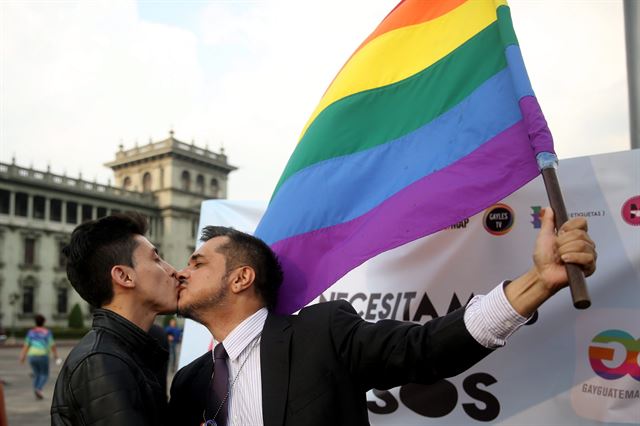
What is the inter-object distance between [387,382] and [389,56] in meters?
1.44

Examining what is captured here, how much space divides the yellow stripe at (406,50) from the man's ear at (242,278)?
0.76 m

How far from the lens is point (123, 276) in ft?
7.52

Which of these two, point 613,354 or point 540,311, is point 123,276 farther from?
point 613,354

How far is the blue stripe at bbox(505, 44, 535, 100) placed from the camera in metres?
2.06

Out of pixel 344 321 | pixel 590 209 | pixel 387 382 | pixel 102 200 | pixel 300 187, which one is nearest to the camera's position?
pixel 387 382

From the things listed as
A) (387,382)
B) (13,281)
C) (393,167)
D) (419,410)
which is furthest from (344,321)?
(13,281)

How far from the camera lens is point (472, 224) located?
3010mm

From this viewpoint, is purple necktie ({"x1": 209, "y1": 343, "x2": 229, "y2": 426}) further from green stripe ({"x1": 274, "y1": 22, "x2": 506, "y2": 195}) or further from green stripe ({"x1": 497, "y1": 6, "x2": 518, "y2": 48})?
green stripe ({"x1": 497, "y1": 6, "x2": 518, "y2": 48})

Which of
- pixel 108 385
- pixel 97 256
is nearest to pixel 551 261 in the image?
pixel 108 385

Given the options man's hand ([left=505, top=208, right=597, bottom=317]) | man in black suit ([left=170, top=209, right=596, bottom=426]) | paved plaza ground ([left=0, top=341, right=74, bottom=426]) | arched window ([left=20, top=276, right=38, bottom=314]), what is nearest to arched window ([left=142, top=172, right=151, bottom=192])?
arched window ([left=20, top=276, right=38, bottom=314])

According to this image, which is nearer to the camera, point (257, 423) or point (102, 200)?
point (257, 423)

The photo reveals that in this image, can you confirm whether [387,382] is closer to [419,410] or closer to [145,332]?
[145,332]

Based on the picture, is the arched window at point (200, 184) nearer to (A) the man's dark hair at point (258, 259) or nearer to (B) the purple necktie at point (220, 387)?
(A) the man's dark hair at point (258, 259)

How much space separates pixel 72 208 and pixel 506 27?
58.1m
